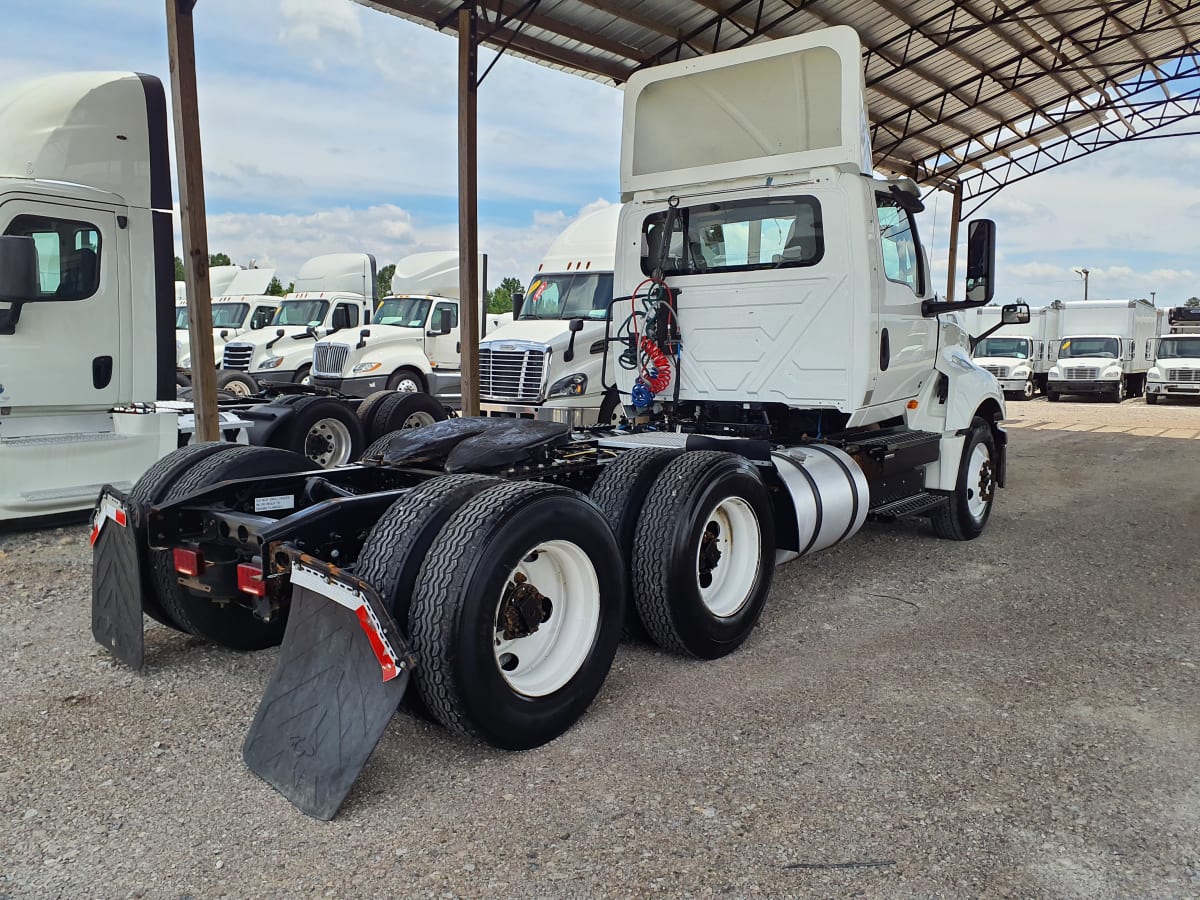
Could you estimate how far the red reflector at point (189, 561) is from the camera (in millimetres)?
3498

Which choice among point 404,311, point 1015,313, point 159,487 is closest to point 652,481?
point 159,487

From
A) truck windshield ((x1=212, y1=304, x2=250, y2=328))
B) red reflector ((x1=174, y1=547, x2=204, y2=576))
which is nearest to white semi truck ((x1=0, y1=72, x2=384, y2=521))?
red reflector ((x1=174, y1=547, x2=204, y2=576))

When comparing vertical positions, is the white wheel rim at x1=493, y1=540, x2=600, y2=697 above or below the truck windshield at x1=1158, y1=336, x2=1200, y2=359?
below

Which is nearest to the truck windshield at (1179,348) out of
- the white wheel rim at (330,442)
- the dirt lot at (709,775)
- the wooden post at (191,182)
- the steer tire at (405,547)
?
the dirt lot at (709,775)

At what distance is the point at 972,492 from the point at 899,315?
1882 mm

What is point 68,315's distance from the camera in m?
6.54

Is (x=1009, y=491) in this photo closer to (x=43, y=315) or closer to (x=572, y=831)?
(x=572, y=831)

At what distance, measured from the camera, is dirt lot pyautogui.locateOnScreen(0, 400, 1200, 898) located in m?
2.58

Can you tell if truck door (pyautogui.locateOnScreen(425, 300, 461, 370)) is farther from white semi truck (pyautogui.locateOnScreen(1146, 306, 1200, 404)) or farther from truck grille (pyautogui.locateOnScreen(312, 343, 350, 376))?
white semi truck (pyautogui.locateOnScreen(1146, 306, 1200, 404))

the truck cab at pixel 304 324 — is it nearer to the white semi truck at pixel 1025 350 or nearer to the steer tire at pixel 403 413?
the steer tire at pixel 403 413

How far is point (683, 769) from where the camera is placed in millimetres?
Result: 3191

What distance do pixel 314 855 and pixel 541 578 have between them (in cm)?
128

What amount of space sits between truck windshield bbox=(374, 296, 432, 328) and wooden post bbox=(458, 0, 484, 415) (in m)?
5.43

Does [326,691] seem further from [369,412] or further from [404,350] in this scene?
[404,350]
